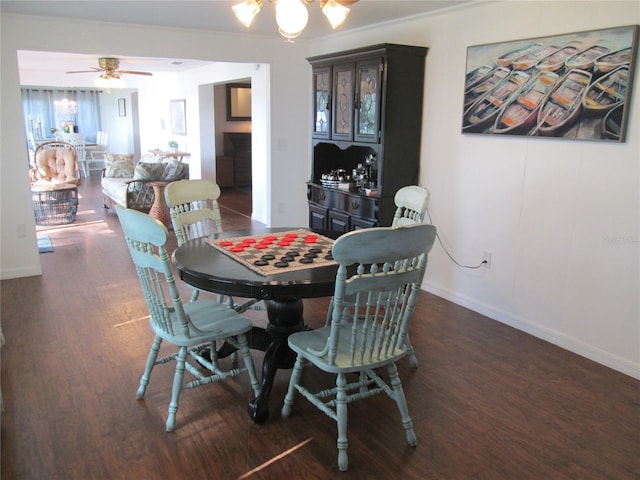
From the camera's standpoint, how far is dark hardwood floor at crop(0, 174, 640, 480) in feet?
6.86

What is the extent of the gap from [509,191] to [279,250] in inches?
69.5

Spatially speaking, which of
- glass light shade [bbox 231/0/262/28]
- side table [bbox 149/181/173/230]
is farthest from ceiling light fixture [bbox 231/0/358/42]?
side table [bbox 149/181/173/230]

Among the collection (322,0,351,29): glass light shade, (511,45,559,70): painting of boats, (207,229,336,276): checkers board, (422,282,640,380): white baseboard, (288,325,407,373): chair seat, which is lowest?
(422,282,640,380): white baseboard

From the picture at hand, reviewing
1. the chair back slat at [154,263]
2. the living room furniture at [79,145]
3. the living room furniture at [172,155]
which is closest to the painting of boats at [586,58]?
the chair back slat at [154,263]

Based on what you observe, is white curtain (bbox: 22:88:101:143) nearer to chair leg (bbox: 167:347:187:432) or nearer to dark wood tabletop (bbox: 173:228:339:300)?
dark wood tabletop (bbox: 173:228:339:300)

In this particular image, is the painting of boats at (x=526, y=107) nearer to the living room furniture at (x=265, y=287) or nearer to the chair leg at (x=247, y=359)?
the living room furniture at (x=265, y=287)

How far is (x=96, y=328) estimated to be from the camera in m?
3.40

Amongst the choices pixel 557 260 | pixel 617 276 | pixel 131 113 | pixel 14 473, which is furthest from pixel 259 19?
pixel 131 113

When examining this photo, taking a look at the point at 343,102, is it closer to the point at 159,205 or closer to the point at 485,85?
the point at 485,85

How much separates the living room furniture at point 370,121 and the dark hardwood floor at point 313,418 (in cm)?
118

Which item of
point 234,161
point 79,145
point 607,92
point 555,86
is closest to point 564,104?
point 555,86

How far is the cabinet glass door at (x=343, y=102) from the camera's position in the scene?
4.25 meters

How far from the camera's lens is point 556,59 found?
10.1 feet

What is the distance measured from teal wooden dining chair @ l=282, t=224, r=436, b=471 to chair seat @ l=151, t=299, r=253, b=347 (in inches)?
12.3
